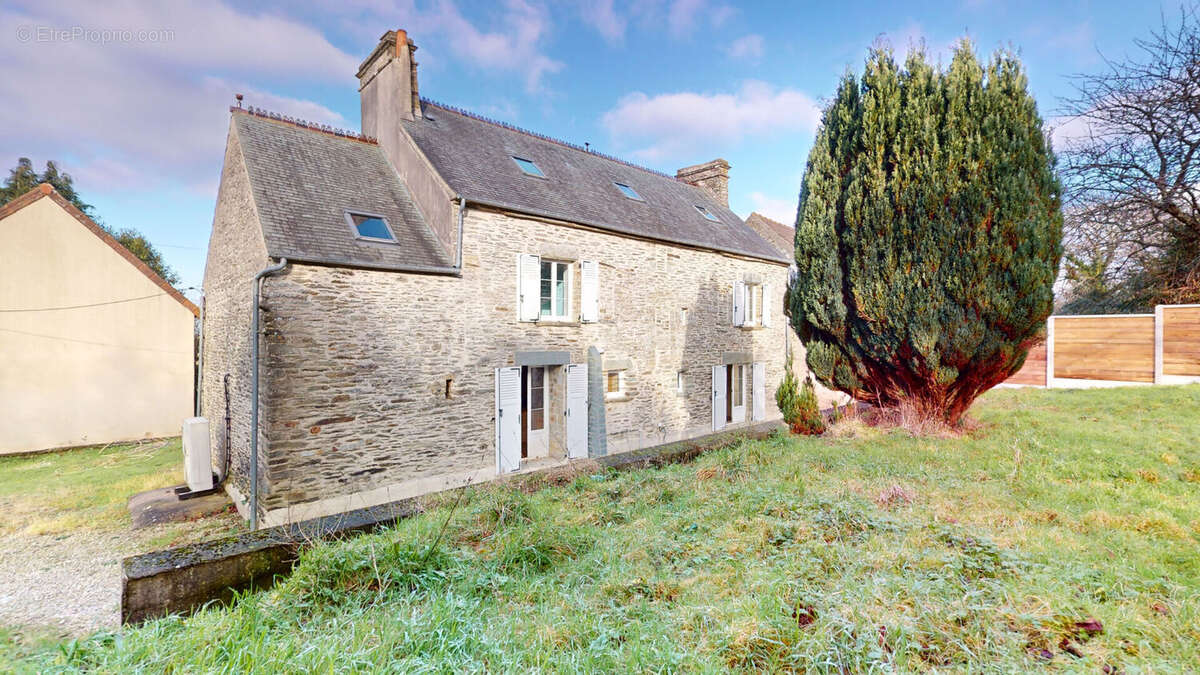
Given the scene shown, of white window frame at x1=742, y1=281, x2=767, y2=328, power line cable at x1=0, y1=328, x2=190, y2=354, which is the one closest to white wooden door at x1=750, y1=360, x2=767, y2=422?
white window frame at x1=742, y1=281, x2=767, y2=328

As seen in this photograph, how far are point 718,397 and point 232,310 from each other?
11274 mm

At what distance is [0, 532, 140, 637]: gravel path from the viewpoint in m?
5.04

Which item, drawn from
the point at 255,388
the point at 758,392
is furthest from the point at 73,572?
the point at 758,392

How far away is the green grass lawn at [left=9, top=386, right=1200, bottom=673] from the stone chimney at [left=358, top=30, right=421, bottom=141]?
355 inches

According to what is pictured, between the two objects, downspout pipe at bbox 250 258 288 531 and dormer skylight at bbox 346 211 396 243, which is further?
dormer skylight at bbox 346 211 396 243

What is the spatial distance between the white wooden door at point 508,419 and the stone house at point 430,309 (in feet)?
0.12

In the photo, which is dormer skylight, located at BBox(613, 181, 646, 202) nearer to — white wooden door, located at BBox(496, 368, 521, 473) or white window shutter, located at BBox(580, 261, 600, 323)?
white window shutter, located at BBox(580, 261, 600, 323)

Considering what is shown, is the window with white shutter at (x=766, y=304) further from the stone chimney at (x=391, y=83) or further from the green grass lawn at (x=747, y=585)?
the stone chimney at (x=391, y=83)

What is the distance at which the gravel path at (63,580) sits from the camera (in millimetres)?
5035

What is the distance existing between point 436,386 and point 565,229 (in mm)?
4123

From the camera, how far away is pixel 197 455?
894cm

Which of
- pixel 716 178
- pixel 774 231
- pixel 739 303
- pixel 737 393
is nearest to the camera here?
pixel 739 303

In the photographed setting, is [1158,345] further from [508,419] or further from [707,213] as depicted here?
[508,419]

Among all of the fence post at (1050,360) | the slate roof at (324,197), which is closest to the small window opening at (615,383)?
the slate roof at (324,197)
